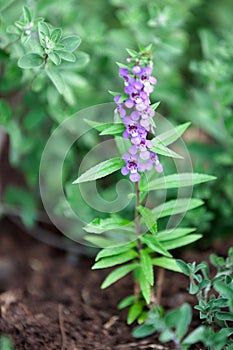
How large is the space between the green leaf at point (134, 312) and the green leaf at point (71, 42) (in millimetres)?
725

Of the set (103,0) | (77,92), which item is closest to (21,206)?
(77,92)

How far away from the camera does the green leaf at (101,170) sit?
1.29 m

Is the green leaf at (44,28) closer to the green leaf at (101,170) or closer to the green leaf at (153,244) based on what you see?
the green leaf at (101,170)

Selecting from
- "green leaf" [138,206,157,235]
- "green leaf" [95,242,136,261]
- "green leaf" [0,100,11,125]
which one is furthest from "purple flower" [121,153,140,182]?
"green leaf" [0,100,11,125]

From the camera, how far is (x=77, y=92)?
7.02 ft

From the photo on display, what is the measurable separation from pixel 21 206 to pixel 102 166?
1.04m

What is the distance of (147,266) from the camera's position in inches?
55.7

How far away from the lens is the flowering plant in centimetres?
130

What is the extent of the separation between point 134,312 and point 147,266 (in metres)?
0.20

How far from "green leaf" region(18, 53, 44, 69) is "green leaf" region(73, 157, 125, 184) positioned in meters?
0.36

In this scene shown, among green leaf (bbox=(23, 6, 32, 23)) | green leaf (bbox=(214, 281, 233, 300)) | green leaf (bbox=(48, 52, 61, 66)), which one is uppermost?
green leaf (bbox=(23, 6, 32, 23))

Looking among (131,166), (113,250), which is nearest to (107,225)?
(113,250)

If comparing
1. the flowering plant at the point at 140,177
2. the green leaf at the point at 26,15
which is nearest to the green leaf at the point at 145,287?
the flowering plant at the point at 140,177

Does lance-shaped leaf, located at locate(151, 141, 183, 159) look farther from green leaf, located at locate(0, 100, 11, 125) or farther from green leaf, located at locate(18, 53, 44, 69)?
green leaf, located at locate(0, 100, 11, 125)
